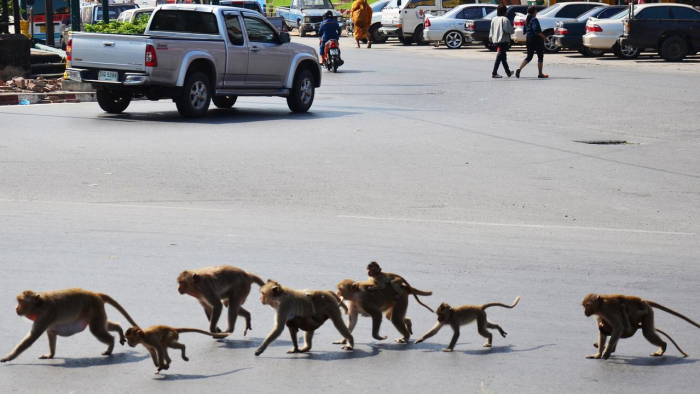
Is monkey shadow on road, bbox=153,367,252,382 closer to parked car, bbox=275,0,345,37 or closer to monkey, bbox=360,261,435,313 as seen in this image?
monkey, bbox=360,261,435,313

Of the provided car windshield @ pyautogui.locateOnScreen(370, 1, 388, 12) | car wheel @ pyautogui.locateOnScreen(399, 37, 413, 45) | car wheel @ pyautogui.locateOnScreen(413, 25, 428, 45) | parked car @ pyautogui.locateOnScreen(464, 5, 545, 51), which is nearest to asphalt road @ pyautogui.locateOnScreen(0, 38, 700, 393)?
parked car @ pyautogui.locateOnScreen(464, 5, 545, 51)

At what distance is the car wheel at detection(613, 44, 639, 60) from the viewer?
3362 centimetres

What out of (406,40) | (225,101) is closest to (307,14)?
(406,40)

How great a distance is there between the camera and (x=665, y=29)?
1272 inches

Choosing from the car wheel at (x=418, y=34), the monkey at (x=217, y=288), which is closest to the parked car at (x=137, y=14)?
the car wheel at (x=418, y=34)

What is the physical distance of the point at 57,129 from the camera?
1630 cm

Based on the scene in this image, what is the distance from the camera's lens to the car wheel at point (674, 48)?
1278 inches

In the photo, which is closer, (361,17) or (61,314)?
(61,314)

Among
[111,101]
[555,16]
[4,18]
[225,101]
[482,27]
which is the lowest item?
[225,101]

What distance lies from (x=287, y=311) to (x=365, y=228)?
159 inches

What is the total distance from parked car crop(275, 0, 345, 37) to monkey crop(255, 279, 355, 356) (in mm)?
47018

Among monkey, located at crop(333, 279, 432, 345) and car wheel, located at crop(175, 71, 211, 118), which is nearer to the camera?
monkey, located at crop(333, 279, 432, 345)

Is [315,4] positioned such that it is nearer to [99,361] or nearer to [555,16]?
[555,16]

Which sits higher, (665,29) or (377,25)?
(665,29)
